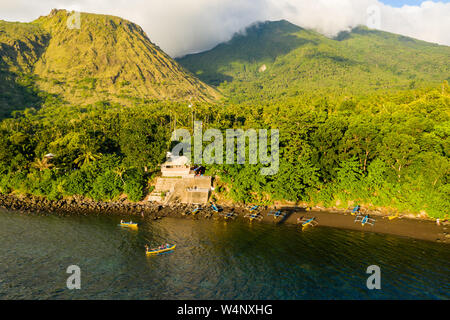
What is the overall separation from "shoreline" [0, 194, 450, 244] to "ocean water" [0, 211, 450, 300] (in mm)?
2764

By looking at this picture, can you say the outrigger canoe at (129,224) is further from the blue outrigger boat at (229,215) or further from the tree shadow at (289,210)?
the tree shadow at (289,210)

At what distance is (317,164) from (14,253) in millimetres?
56055

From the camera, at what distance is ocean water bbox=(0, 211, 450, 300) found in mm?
31969

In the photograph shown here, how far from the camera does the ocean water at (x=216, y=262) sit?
105 ft

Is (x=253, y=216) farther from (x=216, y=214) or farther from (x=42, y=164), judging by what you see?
(x=42, y=164)

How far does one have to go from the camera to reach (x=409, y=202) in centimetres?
5162

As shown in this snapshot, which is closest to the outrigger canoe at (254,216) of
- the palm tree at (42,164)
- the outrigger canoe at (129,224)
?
the outrigger canoe at (129,224)

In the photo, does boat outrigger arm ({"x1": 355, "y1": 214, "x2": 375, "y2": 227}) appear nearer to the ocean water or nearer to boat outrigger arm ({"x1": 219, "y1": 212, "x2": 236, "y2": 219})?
the ocean water

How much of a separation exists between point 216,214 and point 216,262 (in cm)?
1822

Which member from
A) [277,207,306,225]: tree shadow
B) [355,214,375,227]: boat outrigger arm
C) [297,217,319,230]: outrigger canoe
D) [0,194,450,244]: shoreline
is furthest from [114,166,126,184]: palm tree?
[355,214,375,227]: boat outrigger arm

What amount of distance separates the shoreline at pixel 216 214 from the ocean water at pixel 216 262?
276cm

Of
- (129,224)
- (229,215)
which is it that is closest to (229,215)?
(229,215)

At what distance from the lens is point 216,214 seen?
55969 millimetres
